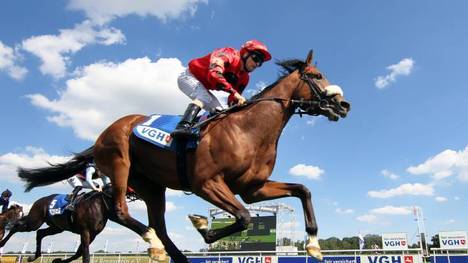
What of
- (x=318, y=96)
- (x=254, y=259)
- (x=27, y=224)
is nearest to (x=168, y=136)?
(x=318, y=96)

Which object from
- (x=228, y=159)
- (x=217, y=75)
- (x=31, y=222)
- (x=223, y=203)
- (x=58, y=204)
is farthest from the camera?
(x=31, y=222)

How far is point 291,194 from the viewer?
17.3 feet

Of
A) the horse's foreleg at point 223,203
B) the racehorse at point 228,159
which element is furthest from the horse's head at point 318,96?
the horse's foreleg at point 223,203

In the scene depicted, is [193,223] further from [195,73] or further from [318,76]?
[318,76]

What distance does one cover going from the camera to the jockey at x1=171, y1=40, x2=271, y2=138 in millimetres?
5316

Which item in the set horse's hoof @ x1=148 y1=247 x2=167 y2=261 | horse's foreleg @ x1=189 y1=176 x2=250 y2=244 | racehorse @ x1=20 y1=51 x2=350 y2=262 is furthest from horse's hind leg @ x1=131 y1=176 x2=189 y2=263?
horse's foreleg @ x1=189 y1=176 x2=250 y2=244

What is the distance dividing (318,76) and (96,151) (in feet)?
10.4

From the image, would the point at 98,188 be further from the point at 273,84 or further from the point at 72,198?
the point at 273,84

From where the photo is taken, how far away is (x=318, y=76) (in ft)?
18.4

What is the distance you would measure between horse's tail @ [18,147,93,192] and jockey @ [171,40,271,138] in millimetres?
2359

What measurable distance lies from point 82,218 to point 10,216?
13.3ft

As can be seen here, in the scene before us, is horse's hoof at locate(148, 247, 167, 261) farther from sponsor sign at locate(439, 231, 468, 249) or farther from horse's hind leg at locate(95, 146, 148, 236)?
sponsor sign at locate(439, 231, 468, 249)

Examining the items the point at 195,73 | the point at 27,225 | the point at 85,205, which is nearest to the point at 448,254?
the point at 85,205

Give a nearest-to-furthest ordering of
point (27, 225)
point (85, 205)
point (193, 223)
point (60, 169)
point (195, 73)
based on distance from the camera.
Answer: point (193, 223) < point (195, 73) < point (60, 169) < point (85, 205) < point (27, 225)
